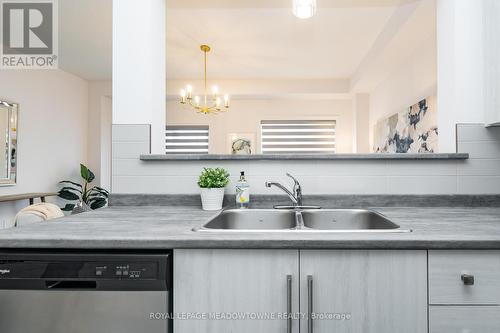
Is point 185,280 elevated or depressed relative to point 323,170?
depressed

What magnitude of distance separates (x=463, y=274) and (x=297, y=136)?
180 inches

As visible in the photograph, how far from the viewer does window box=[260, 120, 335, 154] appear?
5.21 m

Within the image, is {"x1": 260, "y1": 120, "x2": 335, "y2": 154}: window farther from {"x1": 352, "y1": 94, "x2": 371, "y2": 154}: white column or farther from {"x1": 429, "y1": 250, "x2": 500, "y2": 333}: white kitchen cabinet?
{"x1": 429, "y1": 250, "x2": 500, "y2": 333}: white kitchen cabinet

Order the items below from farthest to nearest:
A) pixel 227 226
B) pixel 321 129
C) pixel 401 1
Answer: pixel 321 129 → pixel 401 1 → pixel 227 226

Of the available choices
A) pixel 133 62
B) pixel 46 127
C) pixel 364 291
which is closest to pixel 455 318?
pixel 364 291

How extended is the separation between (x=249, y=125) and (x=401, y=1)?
3089mm

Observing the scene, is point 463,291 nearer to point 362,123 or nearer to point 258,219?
point 258,219

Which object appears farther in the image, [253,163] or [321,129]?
[321,129]

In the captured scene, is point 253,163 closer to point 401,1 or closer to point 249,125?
point 401,1

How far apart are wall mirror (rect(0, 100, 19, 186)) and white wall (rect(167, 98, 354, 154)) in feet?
7.25

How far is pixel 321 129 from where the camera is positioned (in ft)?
17.1

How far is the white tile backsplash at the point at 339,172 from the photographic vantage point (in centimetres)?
144

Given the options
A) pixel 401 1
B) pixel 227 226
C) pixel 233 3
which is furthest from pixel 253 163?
pixel 401 1

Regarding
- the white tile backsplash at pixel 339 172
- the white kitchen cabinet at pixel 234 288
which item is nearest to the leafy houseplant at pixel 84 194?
the white tile backsplash at pixel 339 172
